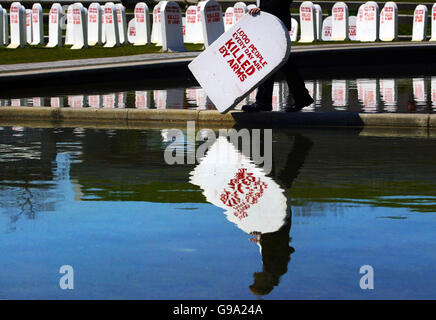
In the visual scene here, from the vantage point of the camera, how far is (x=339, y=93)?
1741 cm

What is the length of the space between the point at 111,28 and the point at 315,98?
1460 centimetres

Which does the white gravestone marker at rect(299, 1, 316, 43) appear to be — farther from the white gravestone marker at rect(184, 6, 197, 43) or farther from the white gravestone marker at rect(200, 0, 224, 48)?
the white gravestone marker at rect(200, 0, 224, 48)

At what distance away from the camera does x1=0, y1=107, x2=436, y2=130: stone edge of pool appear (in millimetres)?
12172

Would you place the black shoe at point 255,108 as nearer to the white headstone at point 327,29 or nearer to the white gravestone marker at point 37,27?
the white gravestone marker at point 37,27

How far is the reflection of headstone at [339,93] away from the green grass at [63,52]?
21.6 ft

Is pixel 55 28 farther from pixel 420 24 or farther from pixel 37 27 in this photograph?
pixel 420 24

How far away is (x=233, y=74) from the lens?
471 inches

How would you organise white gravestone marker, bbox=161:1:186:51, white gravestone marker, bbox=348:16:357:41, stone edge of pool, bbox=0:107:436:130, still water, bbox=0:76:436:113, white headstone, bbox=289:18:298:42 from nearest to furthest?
stone edge of pool, bbox=0:107:436:130 → still water, bbox=0:76:436:113 → white gravestone marker, bbox=161:1:186:51 → white headstone, bbox=289:18:298:42 → white gravestone marker, bbox=348:16:357:41

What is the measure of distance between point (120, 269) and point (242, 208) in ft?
6.21

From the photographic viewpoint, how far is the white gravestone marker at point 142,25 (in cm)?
2964

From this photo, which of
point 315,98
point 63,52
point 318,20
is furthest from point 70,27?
point 315,98

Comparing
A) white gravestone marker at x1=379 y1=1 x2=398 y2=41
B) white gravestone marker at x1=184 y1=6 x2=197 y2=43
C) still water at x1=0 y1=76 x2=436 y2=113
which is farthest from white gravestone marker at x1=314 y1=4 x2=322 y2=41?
still water at x1=0 y1=76 x2=436 y2=113

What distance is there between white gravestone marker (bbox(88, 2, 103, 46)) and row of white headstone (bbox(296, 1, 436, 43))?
5.27 metres

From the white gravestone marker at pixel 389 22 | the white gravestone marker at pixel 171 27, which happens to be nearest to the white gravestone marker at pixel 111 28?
the white gravestone marker at pixel 171 27
